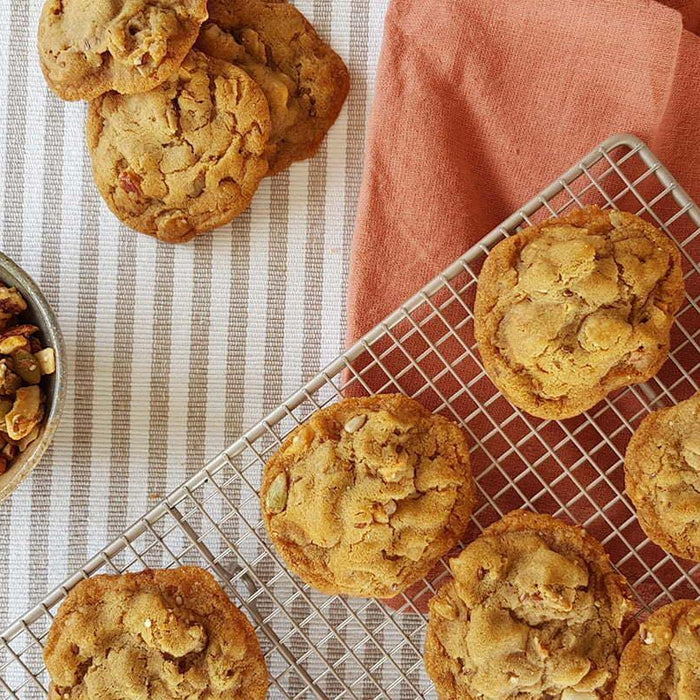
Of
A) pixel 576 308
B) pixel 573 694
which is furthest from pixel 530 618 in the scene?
pixel 576 308

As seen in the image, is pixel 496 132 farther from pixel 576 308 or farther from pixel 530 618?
pixel 530 618

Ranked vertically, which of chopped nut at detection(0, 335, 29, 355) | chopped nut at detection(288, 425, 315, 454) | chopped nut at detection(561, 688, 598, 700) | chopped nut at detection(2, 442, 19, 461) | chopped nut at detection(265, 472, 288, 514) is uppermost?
chopped nut at detection(0, 335, 29, 355)

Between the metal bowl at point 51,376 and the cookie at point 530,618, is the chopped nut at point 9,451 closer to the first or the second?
the metal bowl at point 51,376

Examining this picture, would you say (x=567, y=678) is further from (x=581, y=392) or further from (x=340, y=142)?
(x=340, y=142)

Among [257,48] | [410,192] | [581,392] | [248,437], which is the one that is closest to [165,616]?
[248,437]

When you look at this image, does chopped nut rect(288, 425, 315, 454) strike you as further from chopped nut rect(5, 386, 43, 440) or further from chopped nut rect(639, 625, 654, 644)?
chopped nut rect(639, 625, 654, 644)

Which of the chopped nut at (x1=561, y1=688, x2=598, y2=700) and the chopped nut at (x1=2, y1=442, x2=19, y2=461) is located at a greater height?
the chopped nut at (x1=2, y1=442, x2=19, y2=461)

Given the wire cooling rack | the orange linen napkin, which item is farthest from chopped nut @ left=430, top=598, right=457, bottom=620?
the orange linen napkin

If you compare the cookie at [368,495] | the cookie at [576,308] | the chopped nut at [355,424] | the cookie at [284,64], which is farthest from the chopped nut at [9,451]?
the cookie at [576,308]
